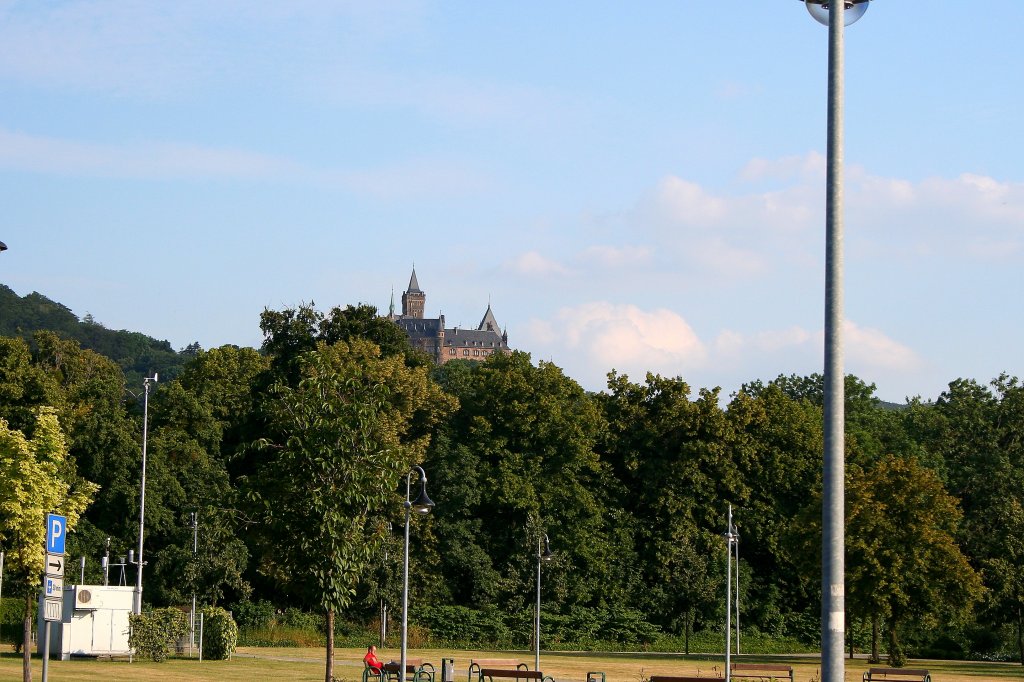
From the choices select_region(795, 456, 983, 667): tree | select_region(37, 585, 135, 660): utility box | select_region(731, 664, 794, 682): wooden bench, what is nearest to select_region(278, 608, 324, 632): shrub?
select_region(37, 585, 135, 660): utility box

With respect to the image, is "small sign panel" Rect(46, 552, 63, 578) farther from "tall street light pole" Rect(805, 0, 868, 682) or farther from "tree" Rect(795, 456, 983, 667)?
"tree" Rect(795, 456, 983, 667)

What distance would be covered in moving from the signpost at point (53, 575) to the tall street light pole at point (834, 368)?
11005mm

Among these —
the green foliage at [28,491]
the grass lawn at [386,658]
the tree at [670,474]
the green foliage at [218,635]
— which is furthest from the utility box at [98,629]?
the tree at [670,474]

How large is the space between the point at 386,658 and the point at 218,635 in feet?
24.3

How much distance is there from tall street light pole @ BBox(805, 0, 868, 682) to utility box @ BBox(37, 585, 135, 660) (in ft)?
136

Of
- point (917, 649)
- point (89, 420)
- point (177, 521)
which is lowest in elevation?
point (917, 649)

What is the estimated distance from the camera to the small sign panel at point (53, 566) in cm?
1767

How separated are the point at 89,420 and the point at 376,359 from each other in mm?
15978

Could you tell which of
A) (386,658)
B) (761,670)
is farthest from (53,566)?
(386,658)

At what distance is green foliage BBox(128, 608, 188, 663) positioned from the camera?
47.8 m

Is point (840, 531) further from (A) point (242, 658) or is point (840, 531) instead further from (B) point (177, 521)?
(B) point (177, 521)

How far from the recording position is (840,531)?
10.0 m

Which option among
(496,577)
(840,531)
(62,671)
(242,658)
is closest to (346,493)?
(62,671)

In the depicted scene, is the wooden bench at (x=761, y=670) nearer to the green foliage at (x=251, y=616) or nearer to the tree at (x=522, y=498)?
the tree at (x=522, y=498)
